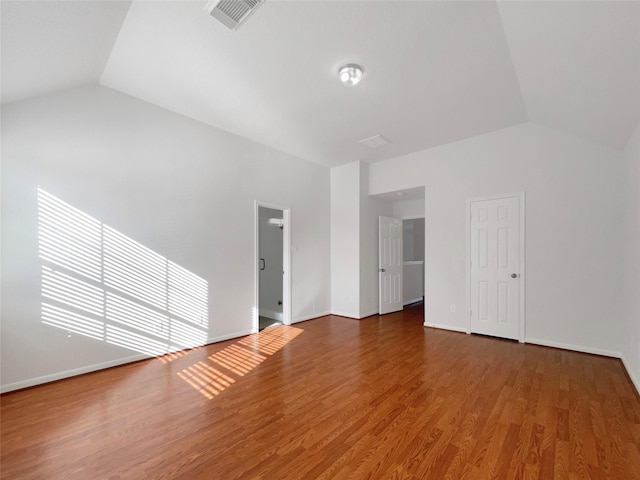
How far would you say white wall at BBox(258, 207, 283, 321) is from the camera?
234 inches

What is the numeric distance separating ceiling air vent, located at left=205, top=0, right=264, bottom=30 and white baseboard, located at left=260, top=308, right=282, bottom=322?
15.3 feet

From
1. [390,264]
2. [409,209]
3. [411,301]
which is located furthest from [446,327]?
[409,209]

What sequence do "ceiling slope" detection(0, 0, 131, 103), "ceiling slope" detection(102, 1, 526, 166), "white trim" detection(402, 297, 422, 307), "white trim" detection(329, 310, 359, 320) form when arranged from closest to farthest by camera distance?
"ceiling slope" detection(0, 0, 131, 103)
"ceiling slope" detection(102, 1, 526, 166)
"white trim" detection(329, 310, 359, 320)
"white trim" detection(402, 297, 422, 307)

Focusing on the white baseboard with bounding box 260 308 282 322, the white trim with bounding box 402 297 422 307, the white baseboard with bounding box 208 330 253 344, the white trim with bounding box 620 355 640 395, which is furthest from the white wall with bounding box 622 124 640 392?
the white baseboard with bounding box 260 308 282 322

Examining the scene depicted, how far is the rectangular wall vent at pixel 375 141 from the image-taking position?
14.5 ft

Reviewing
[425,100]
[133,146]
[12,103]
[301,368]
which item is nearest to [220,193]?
[133,146]

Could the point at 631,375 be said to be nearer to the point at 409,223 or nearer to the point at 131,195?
the point at 131,195

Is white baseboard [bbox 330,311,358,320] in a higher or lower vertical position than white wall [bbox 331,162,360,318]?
lower

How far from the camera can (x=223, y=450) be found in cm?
182

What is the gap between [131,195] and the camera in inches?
131

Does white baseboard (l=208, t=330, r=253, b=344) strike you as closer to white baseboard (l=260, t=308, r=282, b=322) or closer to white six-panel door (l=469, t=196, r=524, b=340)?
white baseboard (l=260, t=308, r=282, b=322)

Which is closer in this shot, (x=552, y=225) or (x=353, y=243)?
(x=552, y=225)

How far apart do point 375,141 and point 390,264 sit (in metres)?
2.73

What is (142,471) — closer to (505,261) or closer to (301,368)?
(301,368)
